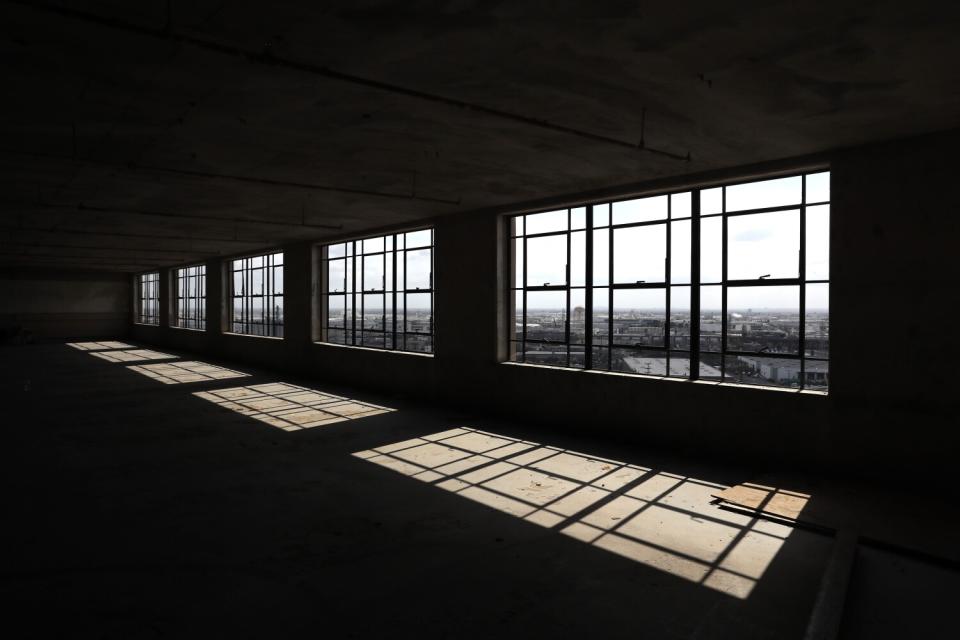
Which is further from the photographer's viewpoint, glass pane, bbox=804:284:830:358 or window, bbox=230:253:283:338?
window, bbox=230:253:283:338

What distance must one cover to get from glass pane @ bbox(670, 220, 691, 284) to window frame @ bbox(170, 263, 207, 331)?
18.3 metres

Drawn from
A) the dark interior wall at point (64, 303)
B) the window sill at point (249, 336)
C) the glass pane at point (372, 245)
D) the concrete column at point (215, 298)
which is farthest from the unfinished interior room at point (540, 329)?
the dark interior wall at point (64, 303)

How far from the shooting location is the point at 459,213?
36.3 feet

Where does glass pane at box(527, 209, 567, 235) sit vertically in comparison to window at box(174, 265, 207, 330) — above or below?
above

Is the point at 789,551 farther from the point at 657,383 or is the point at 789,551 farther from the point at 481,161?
the point at 481,161

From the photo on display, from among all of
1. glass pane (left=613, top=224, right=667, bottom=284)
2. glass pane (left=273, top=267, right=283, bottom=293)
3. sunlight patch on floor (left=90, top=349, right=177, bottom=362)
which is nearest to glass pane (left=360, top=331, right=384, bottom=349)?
glass pane (left=273, top=267, right=283, bottom=293)

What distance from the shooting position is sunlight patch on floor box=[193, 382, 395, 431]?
10234 millimetres

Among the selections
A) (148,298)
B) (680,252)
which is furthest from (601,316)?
(148,298)

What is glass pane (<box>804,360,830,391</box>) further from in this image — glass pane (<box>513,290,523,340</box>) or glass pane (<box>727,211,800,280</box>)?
glass pane (<box>513,290,523,340</box>)

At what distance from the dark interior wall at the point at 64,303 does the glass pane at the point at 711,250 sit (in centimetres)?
2890

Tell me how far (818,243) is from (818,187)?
640 mm

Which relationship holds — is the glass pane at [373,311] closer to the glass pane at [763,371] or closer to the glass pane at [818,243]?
the glass pane at [763,371]

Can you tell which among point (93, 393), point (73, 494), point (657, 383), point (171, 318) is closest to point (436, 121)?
point (657, 383)

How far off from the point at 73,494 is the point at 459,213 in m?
7.17
